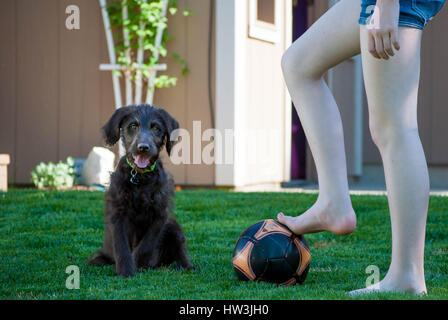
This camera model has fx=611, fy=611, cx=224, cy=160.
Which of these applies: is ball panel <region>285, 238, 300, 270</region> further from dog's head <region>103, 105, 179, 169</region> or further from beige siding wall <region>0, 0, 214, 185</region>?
beige siding wall <region>0, 0, 214, 185</region>

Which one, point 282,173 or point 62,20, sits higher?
point 62,20

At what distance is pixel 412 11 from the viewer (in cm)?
228

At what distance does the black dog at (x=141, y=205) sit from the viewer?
136 inches

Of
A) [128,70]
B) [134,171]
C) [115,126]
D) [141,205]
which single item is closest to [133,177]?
[134,171]

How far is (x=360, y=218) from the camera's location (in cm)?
506

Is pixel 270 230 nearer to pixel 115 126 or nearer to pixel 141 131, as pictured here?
pixel 141 131

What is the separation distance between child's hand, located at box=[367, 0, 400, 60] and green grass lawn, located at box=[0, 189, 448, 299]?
36.9 inches

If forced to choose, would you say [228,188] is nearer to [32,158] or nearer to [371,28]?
[32,158]

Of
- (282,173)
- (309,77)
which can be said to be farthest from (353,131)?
(309,77)

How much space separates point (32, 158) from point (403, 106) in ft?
21.6

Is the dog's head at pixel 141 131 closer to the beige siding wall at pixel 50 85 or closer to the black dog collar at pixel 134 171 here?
the black dog collar at pixel 134 171

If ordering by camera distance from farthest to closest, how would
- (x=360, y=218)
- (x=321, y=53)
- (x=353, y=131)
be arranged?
(x=353, y=131) < (x=360, y=218) < (x=321, y=53)

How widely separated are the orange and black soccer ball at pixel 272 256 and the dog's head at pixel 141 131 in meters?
0.84

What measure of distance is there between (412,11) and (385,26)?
165 millimetres
